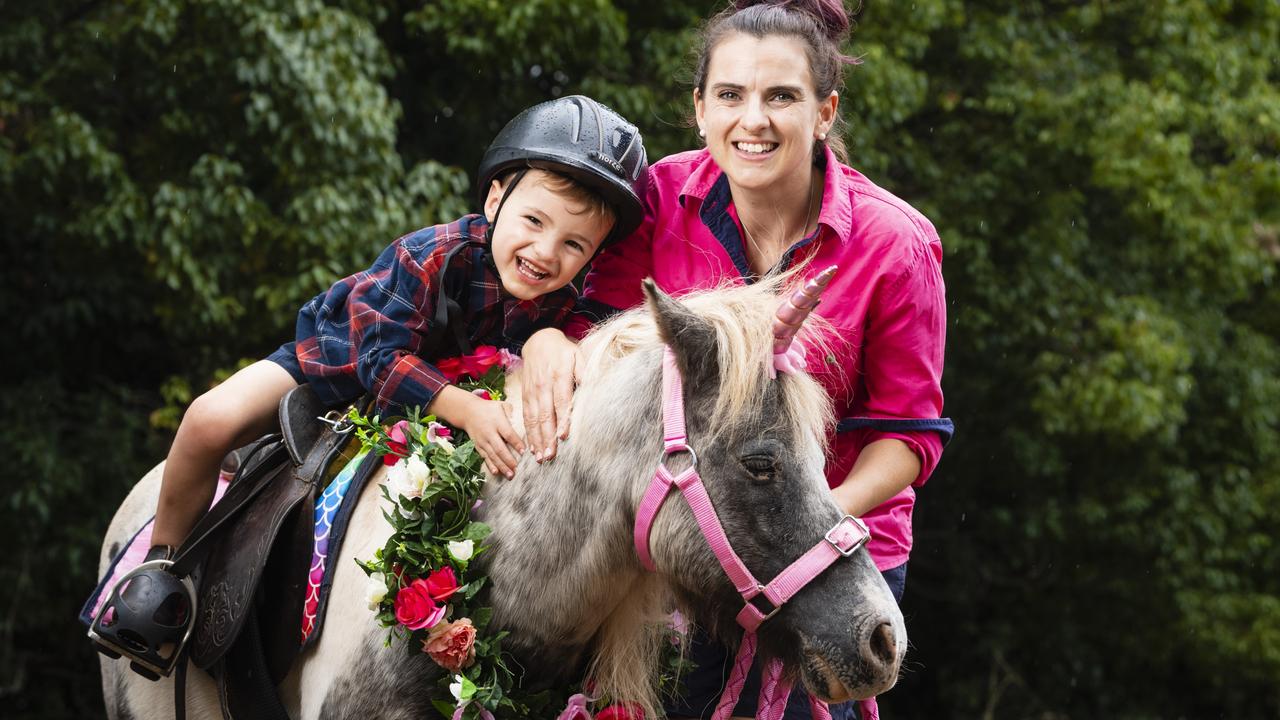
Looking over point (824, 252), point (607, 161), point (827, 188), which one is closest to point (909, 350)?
point (824, 252)

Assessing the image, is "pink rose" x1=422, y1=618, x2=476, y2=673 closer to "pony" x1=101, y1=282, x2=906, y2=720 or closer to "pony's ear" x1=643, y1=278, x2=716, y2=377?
"pony" x1=101, y1=282, x2=906, y2=720

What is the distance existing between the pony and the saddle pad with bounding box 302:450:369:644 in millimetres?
31

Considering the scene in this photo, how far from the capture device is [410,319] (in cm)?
301

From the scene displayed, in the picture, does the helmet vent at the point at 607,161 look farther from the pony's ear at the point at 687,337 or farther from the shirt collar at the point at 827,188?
the pony's ear at the point at 687,337

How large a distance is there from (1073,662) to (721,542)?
35.4 feet

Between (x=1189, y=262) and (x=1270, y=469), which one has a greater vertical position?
(x=1189, y=262)

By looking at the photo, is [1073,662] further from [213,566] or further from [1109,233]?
[213,566]

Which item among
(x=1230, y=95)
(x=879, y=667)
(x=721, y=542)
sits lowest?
(x=1230, y=95)

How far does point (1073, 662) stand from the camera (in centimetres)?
1211

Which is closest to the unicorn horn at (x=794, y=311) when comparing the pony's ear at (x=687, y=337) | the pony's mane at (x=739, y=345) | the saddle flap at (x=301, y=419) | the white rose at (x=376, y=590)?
the pony's mane at (x=739, y=345)

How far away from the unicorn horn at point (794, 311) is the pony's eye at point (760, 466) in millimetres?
227

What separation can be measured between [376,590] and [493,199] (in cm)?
102

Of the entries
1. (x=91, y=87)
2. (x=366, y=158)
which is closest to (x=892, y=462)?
(x=366, y=158)

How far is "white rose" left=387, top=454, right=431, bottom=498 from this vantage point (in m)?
2.71
